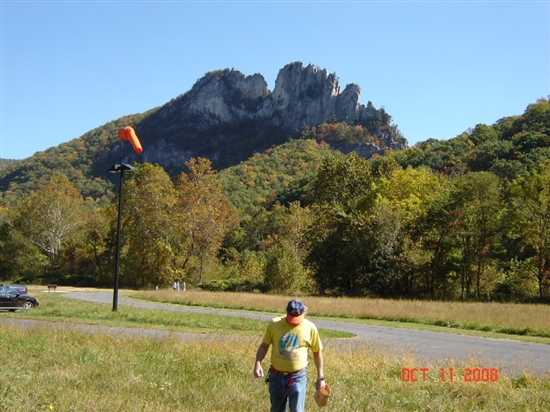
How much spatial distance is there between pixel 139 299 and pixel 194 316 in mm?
16501

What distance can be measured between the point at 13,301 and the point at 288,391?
24.4 metres

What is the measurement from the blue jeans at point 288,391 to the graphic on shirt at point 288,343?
11.5 inches

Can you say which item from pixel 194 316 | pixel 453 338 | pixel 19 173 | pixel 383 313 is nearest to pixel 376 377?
pixel 453 338

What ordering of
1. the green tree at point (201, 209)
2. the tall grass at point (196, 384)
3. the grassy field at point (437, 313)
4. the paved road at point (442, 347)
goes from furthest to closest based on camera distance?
the green tree at point (201, 209)
the grassy field at point (437, 313)
the paved road at point (442, 347)
the tall grass at point (196, 384)

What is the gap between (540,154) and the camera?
72500 mm

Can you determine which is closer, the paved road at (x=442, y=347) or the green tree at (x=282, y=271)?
the paved road at (x=442, y=347)

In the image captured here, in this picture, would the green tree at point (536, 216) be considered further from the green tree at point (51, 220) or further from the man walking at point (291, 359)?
the green tree at point (51, 220)

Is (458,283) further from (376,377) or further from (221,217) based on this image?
(376,377)

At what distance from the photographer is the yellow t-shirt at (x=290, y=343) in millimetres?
6645

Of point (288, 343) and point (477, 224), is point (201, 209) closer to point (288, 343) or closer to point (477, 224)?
point (477, 224)

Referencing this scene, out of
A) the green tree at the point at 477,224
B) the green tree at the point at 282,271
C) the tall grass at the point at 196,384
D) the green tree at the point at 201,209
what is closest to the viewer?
the tall grass at the point at 196,384

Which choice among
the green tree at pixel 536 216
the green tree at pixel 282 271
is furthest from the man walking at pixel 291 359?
the green tree at pixel 282 271

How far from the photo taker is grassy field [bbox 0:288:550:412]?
8.17 meters

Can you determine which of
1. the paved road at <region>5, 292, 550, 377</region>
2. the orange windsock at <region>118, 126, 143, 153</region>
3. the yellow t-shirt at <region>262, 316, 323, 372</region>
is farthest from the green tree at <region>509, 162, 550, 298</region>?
the yellow t-shirt at <region>262, 316, 323, 372</region>
